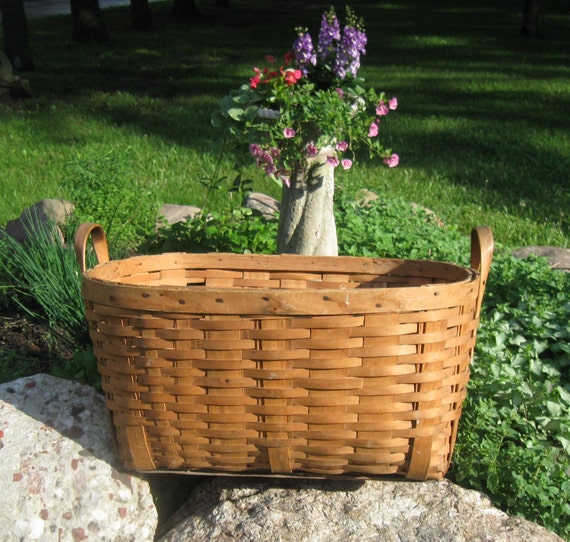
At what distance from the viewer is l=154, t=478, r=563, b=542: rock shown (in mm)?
2230

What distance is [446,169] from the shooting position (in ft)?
23.1

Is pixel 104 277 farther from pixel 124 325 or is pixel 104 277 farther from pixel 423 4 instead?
pixel 423 4

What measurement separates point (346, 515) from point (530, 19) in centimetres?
1396

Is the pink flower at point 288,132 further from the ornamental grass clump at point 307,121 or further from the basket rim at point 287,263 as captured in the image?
the basket rim at point 287,263

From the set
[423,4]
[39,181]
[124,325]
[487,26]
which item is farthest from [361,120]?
[423,4]

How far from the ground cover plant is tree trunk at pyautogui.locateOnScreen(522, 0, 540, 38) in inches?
12.2

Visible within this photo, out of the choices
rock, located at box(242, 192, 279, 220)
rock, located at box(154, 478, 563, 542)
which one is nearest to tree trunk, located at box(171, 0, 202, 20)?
rock, located at box(242, 192, 279, 220)

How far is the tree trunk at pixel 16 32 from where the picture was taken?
1073 cm

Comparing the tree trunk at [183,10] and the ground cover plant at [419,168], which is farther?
the tree trunk at [183,10]

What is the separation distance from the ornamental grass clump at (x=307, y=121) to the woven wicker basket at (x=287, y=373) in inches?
49.8

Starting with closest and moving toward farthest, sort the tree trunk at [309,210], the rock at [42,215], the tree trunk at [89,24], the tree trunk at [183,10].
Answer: the tree trunk at [309,210] < the rock at [42,215] < the tree trunk at [89,24] < the tree trunk at [183,10]

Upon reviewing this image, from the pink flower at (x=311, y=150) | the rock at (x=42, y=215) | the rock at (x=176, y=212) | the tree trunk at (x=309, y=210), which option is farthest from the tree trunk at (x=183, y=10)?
the pink flower at (x=311, y=150)

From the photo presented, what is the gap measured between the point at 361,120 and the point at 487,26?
13.3m

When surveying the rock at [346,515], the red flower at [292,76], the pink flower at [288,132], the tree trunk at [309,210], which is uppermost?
the red flower at [292,76]
